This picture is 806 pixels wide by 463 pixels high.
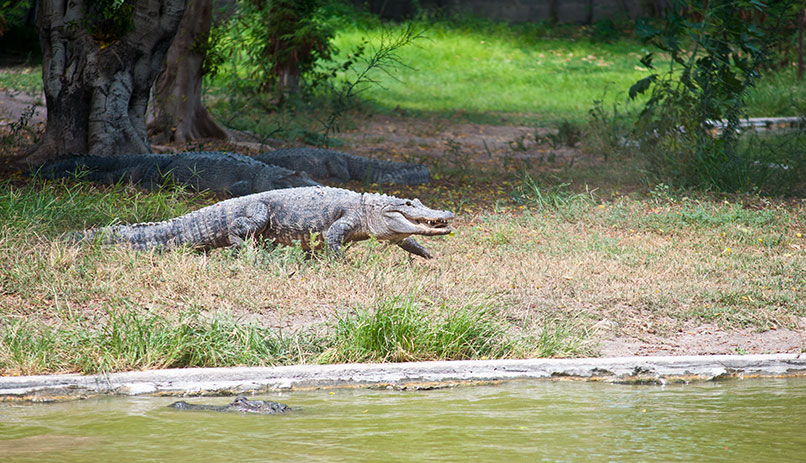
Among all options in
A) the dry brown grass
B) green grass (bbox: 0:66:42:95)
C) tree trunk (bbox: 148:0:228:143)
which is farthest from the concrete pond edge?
green grass (bbox: 0:66:42:95)

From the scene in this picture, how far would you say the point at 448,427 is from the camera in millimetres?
3578

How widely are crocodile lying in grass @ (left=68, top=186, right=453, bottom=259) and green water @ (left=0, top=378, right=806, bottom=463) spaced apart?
220 cm

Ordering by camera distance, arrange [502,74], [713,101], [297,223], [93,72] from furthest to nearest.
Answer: [502,74], [93,72], [713,101], [297,223]

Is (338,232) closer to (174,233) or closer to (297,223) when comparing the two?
(297,223)

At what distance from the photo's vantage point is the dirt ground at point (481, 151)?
189 inches

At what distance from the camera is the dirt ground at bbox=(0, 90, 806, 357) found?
4812mm

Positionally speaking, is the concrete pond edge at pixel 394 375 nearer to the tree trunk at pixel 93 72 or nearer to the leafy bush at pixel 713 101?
the leafy bush at pixel 713 101

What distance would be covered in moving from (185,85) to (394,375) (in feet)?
31.4

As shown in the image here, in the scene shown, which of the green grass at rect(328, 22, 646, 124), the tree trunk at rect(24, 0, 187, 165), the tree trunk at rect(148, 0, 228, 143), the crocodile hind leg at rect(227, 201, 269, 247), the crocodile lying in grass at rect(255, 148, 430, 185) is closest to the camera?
the crocodile hind leg at rect(227, 201, 269, 247)

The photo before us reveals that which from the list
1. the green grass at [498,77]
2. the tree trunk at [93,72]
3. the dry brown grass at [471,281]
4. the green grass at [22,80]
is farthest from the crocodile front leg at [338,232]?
the green grass at [22,80]

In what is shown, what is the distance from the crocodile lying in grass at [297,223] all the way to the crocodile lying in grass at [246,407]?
2391 millimetres

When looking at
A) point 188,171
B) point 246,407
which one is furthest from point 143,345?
point 188,171

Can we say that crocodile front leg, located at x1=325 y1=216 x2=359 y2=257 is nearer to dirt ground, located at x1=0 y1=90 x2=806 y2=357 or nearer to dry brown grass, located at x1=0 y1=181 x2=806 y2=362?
dry brown grass, located at x1=0 y1=181 x2=806 y2=362

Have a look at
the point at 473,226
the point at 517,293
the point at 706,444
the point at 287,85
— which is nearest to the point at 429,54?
the point at 287,85
